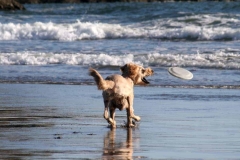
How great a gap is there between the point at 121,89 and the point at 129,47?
10.8m

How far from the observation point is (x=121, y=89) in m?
7.93

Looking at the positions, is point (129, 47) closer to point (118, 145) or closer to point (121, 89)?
point (121, 89)

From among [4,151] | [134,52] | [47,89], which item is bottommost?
[4,151]

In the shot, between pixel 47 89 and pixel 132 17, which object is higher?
pixel 132 17

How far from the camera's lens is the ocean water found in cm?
1391

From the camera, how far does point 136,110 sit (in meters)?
9.72

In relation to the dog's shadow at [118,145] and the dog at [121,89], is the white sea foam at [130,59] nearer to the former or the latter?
the dog at [121,89]

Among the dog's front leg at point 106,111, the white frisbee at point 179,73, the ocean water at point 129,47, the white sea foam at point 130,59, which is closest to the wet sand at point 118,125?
the dog's front leg at point 106,111

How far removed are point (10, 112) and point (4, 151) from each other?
9.80 ft

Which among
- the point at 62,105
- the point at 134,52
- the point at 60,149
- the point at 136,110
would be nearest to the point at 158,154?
the point at 60,149

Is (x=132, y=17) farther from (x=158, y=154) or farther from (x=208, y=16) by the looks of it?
(x=158, y=154)

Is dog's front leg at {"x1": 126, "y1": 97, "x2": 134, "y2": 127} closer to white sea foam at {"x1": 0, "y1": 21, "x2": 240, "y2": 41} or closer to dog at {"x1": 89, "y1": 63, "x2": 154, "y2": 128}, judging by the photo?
dog at {"x1": 89, "y1": 63, "x2": 154, "y2": 128}

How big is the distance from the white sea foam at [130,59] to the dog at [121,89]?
6992 millimetres

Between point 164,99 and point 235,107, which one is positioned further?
point 164,99
